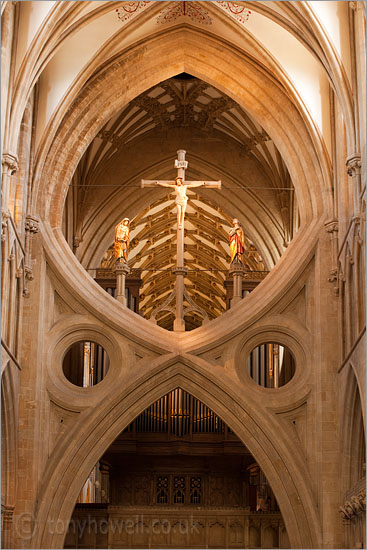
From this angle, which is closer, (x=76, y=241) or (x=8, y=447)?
(x=8, y=447)

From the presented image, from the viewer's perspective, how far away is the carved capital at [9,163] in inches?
672

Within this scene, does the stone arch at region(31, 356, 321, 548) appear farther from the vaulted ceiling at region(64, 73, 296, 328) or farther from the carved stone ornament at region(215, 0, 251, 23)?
the carved stone ornament at region(215, 0, 251, 23)

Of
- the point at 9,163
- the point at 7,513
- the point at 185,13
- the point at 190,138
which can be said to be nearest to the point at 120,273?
the point at 9,163

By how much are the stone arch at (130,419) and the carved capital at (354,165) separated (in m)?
4.33

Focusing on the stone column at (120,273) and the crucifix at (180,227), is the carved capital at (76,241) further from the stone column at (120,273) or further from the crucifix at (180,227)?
the crucifix at (180,227)

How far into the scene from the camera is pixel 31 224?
19641 mm

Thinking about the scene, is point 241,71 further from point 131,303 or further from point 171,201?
point 171,201

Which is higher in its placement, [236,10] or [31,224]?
[236,10]

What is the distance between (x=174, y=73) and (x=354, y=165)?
196 inches

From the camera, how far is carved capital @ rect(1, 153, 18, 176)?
1708 centimetres

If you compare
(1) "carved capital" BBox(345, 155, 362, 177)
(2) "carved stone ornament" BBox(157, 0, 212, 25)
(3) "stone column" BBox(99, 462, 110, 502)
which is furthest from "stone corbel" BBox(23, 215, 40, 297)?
(3) "stone column" BBox(99, 462, 110, 502)

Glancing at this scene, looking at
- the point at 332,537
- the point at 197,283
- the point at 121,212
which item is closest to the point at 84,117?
the point at 121,212

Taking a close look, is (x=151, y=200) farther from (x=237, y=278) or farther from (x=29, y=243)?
(x=29, y=243)

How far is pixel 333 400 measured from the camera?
1884cm
